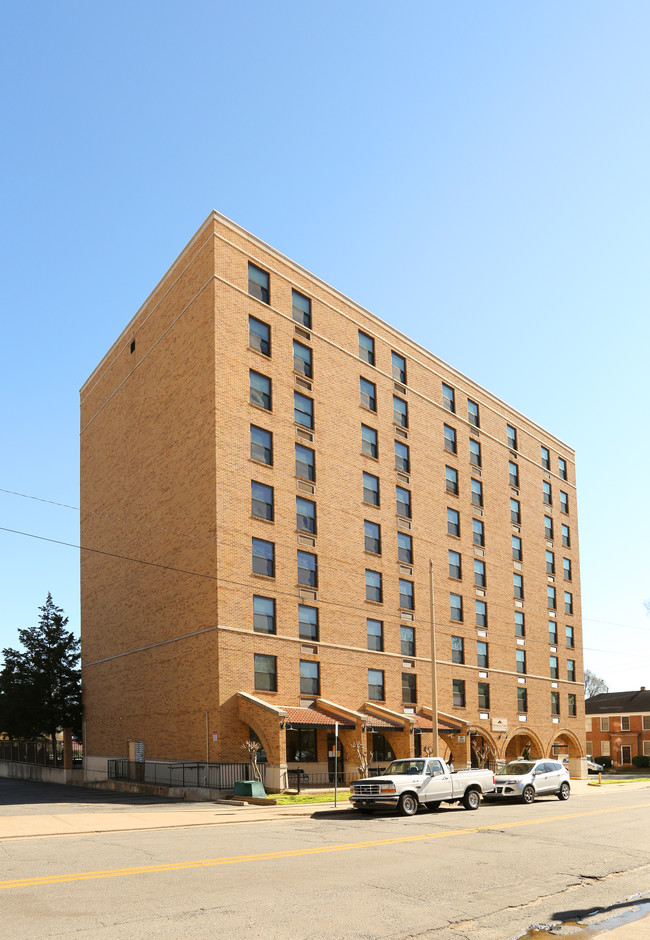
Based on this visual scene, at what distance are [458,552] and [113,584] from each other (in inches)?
772

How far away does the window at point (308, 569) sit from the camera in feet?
127

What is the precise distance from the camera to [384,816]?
24.2 metres

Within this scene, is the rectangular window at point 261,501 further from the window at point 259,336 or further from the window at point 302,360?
the window at point 302,360

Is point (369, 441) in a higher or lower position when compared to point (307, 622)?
higher

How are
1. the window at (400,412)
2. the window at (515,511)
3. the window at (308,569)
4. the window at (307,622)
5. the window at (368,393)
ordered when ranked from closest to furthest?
the window at (307,622)
the window at (308,569)
the window at (368,393)
the window at (400,412)
the window at (515,511)

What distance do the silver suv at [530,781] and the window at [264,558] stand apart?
12389mm

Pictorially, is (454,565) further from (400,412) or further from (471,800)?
(471,800)

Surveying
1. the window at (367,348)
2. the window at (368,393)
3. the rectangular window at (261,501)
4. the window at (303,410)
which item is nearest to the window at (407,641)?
the rectangular window at (261,501)

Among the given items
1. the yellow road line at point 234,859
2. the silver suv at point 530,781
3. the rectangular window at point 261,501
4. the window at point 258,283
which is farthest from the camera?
the window at point 258,283

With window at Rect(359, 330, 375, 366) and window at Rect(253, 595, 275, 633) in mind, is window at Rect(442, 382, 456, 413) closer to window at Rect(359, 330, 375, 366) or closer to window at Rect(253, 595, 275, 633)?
window at Rect(359, 330, 375, 366)

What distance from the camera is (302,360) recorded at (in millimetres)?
41688

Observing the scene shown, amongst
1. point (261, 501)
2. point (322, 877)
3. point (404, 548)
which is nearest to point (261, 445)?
point (261, 501)

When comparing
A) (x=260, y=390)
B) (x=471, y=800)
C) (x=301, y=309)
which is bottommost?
(x=471, y=800)

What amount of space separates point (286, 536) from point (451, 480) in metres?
16.3
